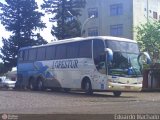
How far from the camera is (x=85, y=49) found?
26.4m

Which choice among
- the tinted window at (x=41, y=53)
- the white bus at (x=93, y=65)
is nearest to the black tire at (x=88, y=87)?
the white bus at (x=93, y=65)

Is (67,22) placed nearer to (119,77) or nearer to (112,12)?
(112,12)

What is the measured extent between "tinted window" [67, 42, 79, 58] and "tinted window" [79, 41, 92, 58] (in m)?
0.49

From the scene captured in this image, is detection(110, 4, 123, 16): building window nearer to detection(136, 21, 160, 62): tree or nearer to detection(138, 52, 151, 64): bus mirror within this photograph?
detection(136, 21, 160, 62): tree

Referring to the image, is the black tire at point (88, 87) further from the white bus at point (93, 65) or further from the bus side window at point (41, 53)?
the bus side window at point (41, 53)

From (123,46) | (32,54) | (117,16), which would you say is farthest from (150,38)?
(123,46)

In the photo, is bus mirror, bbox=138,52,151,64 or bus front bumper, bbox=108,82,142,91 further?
bus mirror, bbox=138,52,151,64

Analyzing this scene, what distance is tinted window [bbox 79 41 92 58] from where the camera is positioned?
1020 inches

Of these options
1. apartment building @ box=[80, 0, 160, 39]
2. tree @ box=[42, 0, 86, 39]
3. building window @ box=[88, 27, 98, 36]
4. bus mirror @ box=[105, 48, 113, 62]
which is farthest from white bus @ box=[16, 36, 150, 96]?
building window @ box=[88, 27, 98, 36]

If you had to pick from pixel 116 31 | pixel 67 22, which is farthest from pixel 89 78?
pixel 116 31

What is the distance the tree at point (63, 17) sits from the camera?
55250 mm

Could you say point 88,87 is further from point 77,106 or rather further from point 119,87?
point 77,106

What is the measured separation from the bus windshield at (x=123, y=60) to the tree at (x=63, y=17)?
2991 centimetres

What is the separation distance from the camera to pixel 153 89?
1487 inches
